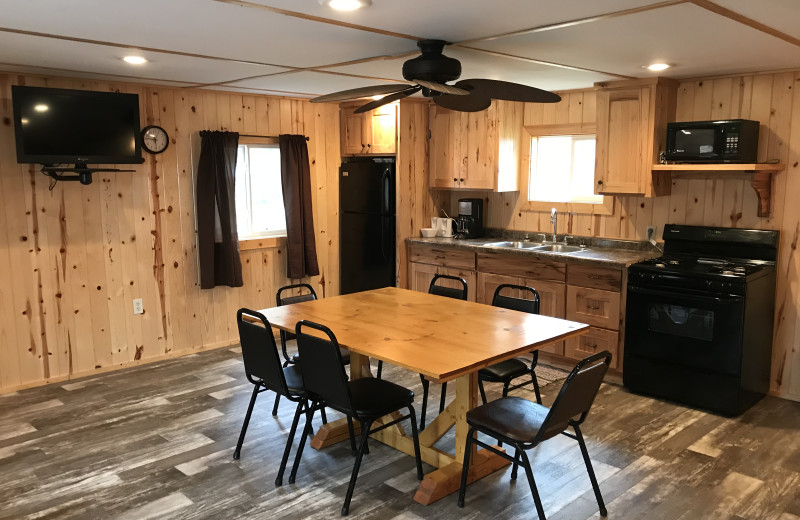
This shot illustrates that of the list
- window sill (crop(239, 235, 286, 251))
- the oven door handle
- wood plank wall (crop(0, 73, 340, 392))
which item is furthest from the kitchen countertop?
wood plank wall (crop(0, 73, 340, 392))

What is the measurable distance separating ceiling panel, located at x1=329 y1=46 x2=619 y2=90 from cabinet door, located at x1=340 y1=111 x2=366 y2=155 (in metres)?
1.26

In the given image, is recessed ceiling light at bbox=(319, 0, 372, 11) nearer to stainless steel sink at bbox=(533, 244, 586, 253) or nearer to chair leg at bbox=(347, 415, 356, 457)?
chair leg at bbox=(347, 415, 356, 457)

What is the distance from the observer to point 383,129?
227 inches

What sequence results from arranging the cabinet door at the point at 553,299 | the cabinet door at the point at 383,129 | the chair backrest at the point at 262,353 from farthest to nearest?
the cabinet door at the point at 383,129 → the cabinet door at the point at 553,299 → the chair backrest at the point at 262,353

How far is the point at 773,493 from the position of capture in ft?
9.92

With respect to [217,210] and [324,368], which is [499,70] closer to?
[324,368]

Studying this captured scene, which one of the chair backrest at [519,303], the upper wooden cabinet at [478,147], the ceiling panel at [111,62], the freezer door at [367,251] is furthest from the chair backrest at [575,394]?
the freezer door at [367,251]

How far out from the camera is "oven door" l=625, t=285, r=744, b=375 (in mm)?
3869

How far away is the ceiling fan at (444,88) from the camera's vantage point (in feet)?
9.25

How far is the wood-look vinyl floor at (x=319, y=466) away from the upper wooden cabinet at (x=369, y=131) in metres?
2.47

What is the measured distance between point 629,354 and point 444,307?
1540mm

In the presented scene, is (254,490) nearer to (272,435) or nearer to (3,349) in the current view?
(272,435)

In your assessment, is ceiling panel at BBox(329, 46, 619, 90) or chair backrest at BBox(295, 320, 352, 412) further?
ceiling panel at BBox(329, 46, 619, 90)

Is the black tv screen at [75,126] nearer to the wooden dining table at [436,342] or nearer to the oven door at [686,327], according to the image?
the wooden dining table at [436,342]
